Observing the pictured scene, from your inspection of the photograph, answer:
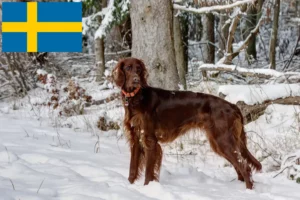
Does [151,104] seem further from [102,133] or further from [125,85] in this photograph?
[102,133]

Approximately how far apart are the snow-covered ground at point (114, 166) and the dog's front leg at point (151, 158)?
12 centimetres

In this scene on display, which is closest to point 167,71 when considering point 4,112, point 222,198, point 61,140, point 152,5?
point 152,5

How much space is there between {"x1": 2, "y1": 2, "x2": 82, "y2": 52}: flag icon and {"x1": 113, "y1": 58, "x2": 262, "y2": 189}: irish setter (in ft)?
17.7

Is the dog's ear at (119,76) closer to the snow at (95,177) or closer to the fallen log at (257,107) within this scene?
the snow at (95,177)

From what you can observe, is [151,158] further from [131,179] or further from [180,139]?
[180,139]

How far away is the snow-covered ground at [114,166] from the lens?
10.7 ft

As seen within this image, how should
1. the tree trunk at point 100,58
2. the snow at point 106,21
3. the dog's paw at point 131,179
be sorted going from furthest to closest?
the tree trunk at point 100,58 < the snow at point 106,21 < the dog's paw at point 131,179

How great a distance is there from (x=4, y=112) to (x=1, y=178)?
4523 mm

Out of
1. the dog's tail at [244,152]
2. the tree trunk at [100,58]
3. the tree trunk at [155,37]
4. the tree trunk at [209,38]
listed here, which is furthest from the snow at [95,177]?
the tree trunk at [209,38]

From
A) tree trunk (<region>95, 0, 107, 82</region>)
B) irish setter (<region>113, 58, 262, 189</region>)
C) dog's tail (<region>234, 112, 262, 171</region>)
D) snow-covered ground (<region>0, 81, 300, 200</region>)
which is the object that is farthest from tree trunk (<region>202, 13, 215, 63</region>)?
irish setter (<region>113, 58, 262, 189</region>)

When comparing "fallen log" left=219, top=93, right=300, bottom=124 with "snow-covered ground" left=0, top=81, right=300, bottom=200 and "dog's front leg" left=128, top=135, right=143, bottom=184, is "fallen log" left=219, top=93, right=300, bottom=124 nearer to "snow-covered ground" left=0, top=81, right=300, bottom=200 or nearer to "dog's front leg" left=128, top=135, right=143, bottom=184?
"snow-covered ground" left=0, top=81, right=300, bottom=200

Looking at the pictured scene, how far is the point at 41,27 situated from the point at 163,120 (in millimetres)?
5546

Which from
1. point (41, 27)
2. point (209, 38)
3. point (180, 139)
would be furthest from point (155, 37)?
point (209, 38)

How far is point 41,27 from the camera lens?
8711 mm
